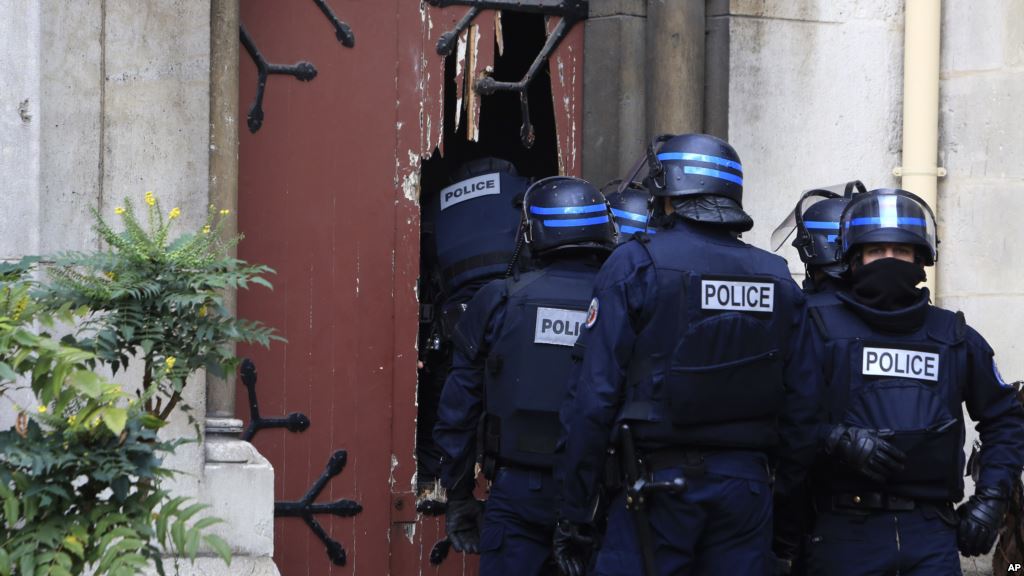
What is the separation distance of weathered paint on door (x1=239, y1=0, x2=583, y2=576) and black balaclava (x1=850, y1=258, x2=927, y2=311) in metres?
2.32

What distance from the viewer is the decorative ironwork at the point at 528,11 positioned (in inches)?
285

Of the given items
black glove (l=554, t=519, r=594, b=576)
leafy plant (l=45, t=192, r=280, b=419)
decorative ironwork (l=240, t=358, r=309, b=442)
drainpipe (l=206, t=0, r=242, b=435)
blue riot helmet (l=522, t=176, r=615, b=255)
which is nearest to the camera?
leafy plant (l=45, t=192, r=280, b=419)

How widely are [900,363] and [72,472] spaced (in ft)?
8.81

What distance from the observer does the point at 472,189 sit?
7.36 metres

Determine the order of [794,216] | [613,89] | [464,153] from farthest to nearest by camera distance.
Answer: [464,153]
[613,89]
[794,216]

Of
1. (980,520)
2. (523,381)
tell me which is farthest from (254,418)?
(980,520)

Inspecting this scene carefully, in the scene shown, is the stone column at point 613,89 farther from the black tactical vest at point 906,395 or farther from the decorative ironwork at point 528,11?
the black tactical vest at point 906,395

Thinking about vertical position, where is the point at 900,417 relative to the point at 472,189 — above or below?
below

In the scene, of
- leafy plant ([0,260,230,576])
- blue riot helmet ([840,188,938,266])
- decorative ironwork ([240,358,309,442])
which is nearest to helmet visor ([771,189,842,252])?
blue riot helmet ([840,188,938,266])

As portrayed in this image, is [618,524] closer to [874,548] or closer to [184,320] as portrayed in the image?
[874,548]

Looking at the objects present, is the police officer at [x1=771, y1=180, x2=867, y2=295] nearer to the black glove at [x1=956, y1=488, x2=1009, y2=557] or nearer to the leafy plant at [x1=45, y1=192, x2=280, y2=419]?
the black glove at [x1=956, y1=488, x2=1009, y2=557]

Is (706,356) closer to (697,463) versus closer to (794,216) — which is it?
(697,463)

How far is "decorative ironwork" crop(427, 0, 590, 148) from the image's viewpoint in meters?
7.25

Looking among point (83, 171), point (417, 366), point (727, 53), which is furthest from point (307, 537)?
point (727, 53)
